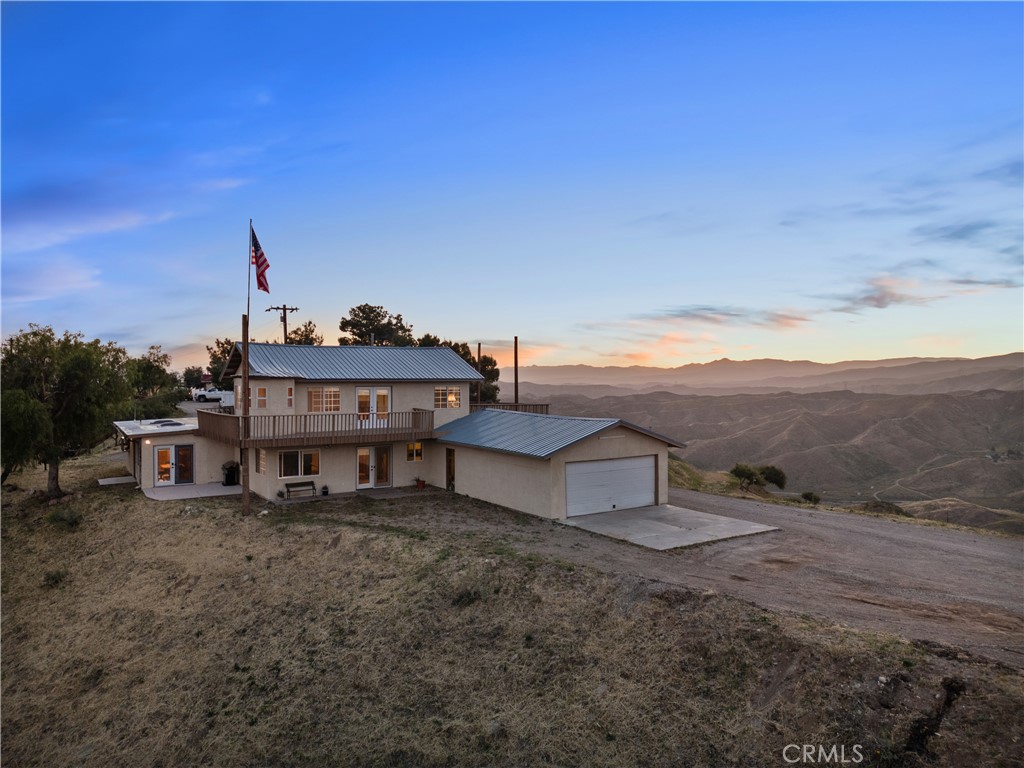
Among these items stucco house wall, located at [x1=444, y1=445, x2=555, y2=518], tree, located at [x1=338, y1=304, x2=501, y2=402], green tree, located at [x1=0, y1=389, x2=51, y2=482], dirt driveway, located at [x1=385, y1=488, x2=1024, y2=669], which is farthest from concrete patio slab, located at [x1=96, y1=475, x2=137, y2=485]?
tree, located at [x1=338, y1=304, x2=501, y2=402]

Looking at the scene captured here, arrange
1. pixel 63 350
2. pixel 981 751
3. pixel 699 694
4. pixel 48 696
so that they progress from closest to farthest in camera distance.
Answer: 1. pixel 981 751
2. pixel 699 694
3. pixel 48 696
4. pixel 63 350

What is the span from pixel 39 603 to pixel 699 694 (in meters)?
21.4

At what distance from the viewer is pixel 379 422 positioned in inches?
1074

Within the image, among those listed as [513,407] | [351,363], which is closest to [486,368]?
[513,407]

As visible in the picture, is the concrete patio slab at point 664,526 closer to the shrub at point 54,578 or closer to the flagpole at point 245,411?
the flagpole at point 245,411

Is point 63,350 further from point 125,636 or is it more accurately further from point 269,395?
point 125,636

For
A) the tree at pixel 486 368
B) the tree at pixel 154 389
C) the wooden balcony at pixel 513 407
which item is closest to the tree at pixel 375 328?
the tree at pixel 486 368

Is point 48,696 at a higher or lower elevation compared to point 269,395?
lower

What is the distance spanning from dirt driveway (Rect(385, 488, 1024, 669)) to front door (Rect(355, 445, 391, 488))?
6184 mm

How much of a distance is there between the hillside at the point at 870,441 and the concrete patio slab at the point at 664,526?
1550 inches

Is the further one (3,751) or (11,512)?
(11,512)

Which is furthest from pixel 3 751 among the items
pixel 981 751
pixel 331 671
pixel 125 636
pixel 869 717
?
pixel 981 751

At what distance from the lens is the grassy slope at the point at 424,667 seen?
9500mm

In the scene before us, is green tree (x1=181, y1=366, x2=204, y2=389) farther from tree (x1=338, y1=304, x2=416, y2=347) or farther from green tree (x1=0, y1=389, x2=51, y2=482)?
green tree (x1=0, y1=389, x2=51, y2=482)
